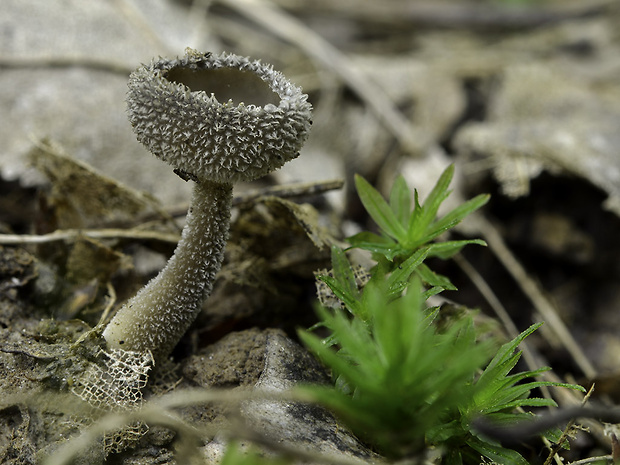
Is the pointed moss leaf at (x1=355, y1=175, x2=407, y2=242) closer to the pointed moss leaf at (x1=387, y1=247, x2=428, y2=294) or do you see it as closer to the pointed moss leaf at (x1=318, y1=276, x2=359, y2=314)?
the pointed moss leaf at (x1=387, y1=247, x2=428, y2=294)

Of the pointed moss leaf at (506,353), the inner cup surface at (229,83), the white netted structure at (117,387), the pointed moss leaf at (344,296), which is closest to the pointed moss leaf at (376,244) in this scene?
the pointed moss leaf at (344,296)

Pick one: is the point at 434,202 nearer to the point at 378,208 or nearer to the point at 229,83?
the point at 378,208

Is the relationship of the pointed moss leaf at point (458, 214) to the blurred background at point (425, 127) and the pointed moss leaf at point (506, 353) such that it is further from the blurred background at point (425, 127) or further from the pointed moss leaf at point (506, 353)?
the blurred background at point (425, 127)

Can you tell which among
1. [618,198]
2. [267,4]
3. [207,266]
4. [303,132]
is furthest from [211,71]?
[267,4]

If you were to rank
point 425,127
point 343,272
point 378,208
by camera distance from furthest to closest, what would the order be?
point 425,127, point 378,208, point 343,272

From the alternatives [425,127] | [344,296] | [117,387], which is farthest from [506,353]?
[425,127]

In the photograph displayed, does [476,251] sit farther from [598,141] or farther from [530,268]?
[598,141]
